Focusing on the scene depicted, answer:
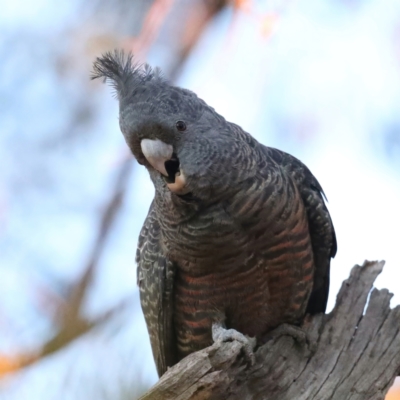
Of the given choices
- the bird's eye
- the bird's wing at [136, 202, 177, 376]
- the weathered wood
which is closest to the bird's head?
the bird's eye

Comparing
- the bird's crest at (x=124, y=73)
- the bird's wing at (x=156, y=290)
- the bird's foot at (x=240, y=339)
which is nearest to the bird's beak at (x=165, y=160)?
the bird's crest at (x=124, y=73)

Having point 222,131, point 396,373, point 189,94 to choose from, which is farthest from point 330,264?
point 189,94

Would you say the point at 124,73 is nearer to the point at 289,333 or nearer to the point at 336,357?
the point at 289,333

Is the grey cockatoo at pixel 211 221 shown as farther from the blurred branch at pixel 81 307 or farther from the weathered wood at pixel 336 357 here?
the blurred branch at pixel 81 307

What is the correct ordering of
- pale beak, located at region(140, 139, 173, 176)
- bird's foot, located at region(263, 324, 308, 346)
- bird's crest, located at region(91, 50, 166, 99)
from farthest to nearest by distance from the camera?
1. bird's foot, located at region(263, 324, 308, 346)
2. bird's crest, located at region(91, 50, 166, 99)
3. pale beak, located at region(140, 139, 173, 176)

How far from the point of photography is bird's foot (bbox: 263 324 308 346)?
10.6 feet

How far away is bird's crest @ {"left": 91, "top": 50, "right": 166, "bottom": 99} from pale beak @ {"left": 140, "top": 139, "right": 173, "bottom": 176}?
353 mm

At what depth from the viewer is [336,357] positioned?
122 inches

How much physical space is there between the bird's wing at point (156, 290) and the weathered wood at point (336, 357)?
0.60 m

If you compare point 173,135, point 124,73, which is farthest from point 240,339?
point 124,73

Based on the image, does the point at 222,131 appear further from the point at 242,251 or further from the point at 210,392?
the point at 210,392

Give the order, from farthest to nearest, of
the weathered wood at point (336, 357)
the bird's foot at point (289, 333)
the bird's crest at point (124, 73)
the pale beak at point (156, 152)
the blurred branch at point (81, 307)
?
the blurred branch at point (81, 307), the bird's foot at point (289, 333), the bird's crest at point (124, 73), the weathered wood at point (336, 357), the pale beak at point (156, 152)

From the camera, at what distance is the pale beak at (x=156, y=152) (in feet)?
9.11

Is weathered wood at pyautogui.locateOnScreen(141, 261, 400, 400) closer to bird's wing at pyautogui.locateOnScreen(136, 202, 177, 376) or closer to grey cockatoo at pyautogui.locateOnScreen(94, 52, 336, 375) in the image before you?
grey cockatoo at pyautogui.locateOnScreen(94, 52, 336, 375)
